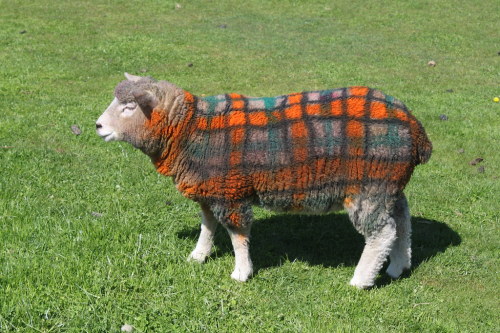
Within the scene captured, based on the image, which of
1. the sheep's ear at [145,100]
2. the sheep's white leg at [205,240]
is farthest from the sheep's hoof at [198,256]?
the sheep's ear at [145,100]

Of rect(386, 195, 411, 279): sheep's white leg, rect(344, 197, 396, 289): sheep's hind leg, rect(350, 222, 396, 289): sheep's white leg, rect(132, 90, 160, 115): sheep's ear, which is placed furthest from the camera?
rect(386, 195, 411, 279): sheep's white leg

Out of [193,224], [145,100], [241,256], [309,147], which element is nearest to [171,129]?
[145,100]

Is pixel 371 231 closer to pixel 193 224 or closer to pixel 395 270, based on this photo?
pixel 395 270

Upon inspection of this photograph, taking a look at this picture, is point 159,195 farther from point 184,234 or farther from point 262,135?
point 262,135

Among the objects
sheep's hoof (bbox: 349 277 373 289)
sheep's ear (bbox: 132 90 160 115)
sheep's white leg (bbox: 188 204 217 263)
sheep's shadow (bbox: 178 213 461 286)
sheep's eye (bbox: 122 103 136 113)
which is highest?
sheep's ear (bbox: 132 90 160 115)

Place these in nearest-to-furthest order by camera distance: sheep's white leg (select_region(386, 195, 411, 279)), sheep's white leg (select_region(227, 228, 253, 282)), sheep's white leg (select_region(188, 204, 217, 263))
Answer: sheep's white leg (select_region(227, 228, 253, 282))
sheep's white leg (select_region(386, 195, 411, 279))
sheep's white leg (select_region(188, 204, 217, 263))

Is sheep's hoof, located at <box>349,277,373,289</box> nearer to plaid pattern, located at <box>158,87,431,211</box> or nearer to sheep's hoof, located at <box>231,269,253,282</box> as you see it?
plaid pattern, located at <box>158,87,431,211</box>

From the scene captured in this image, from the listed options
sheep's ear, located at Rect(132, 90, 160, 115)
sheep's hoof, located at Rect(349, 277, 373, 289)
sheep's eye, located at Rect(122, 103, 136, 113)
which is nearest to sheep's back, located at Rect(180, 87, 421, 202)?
sheep's ear, located at Rect(132, 90, 160, 115)

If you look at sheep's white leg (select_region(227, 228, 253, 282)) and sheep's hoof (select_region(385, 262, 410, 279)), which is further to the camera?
sheep's hoof (select_region(385, 262, 410, 279))

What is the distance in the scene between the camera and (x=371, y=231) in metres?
5.04

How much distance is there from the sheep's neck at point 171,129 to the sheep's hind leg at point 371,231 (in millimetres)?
1482

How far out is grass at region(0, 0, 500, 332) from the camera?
4.73 m

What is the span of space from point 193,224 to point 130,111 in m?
1.86

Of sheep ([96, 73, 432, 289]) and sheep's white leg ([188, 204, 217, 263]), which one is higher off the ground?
sheep ([96, 73, 432, 289])
